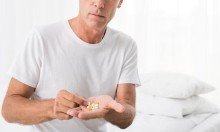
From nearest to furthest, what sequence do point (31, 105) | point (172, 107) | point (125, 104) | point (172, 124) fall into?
point (31, 105), point (125, 104), point (172, 124), point (172, 107)

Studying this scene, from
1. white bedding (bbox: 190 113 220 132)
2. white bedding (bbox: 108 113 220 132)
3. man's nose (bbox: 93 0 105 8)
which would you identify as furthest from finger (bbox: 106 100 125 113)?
white bedding (bbox: 190 113 220 132)

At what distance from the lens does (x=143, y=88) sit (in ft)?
9.36

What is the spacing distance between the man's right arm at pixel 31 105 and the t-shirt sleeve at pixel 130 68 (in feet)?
1.32

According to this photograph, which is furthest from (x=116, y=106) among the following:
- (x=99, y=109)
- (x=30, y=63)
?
(x=30, y=63)

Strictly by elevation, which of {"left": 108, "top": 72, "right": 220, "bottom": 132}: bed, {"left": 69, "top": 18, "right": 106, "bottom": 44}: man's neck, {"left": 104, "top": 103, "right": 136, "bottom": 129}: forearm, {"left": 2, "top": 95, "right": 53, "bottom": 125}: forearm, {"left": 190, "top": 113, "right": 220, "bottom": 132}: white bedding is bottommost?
{"left": 190, "top": 113, "right": 220, "bottom": 132}: white bedding

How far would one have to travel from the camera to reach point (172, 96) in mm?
2717

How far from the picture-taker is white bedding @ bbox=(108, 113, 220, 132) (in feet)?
8.22

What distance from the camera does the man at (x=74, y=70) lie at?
1626 millimetres

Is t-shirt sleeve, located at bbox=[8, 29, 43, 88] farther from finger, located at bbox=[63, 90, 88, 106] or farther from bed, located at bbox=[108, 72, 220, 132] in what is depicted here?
bed, located at bbox=[108, 72, 220, 132]

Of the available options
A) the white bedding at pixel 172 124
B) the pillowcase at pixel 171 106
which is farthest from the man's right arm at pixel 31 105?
the pillowcase at pixel 171 106

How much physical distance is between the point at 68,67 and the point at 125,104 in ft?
0.92

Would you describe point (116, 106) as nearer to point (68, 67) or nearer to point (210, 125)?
point (68, 67)

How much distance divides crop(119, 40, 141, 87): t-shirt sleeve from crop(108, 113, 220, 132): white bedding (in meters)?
0.68

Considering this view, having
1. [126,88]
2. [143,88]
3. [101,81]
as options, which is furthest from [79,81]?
[143,88]
